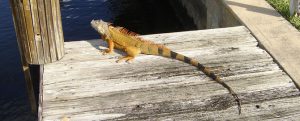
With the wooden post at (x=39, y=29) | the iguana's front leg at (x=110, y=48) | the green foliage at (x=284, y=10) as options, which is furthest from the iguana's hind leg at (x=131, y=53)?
the green foliage at (x=284, y=10)

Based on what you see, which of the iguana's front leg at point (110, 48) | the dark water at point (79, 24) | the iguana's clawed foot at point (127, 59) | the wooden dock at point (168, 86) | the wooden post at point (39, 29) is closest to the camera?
the wooden dock at point (168, 86)

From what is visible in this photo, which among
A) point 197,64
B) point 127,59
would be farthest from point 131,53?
point 197,64

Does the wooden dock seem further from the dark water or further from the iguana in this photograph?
the dark water

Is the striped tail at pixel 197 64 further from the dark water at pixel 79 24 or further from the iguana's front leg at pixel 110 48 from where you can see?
the dark water at pixel 79 24

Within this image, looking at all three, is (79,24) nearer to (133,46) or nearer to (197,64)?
(133,46)

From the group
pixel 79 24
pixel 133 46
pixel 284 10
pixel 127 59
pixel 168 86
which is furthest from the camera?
pixel 79 24

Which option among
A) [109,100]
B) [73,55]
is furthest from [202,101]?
[73,55]
